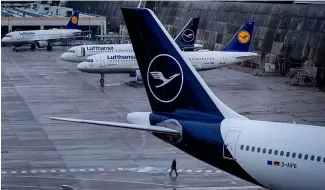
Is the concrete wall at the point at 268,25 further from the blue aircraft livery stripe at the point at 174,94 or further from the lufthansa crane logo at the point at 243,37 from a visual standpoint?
the blue aircraft livery stripe at the point at 174,94

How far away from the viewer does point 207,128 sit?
93.6 ft

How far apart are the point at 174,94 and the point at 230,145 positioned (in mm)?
3231

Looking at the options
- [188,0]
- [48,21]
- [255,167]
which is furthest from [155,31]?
[48,21]

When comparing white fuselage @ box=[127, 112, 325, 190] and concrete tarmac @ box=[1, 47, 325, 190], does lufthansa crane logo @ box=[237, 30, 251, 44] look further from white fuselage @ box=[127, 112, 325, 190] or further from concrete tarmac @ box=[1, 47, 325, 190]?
white fuselage @ box=[127, 112, 325, 190]

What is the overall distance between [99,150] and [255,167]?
17.6m

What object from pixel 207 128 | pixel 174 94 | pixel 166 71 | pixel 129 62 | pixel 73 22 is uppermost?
pixel 166 71

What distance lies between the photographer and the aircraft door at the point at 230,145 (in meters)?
27.6

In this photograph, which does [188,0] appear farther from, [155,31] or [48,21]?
[155,31]

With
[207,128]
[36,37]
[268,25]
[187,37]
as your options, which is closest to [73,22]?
[36,37]

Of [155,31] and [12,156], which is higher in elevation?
[155,31]

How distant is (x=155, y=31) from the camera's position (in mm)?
28453

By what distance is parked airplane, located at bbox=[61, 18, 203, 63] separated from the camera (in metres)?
88.1

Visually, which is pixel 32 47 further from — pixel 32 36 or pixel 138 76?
pixel 138 76

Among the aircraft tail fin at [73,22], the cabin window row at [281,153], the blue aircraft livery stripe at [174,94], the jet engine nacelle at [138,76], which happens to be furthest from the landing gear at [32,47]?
the cabin window row at [281,153]
